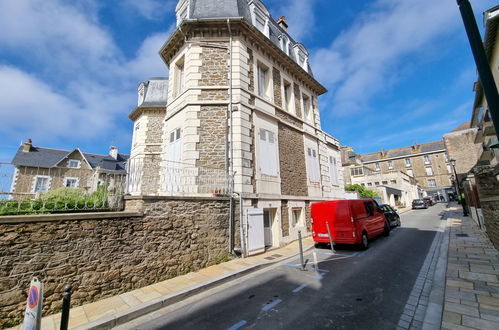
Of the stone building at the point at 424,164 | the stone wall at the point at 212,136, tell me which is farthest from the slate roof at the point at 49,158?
the stone building at the point at 424,164

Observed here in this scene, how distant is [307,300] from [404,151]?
60732 mm

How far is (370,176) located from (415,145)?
28.9m

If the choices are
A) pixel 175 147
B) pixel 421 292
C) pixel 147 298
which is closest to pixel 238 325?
pixel 147 298

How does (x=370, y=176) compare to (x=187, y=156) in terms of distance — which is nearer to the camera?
(x=187, y=156)

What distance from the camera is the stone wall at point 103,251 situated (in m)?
4.03

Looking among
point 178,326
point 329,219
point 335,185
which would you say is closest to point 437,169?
point 335,185

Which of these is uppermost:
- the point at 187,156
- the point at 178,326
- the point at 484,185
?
the point at 187,156

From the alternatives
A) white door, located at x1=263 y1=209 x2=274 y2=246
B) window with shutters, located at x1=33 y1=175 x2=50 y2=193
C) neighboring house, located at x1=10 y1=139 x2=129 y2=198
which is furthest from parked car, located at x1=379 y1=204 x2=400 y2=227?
neighboring house, located at x1=10 y1=139 x2=129 y2=198

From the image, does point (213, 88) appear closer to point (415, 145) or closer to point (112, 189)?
point (112, 189)

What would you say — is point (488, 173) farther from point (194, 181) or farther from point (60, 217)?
point (60, 217)

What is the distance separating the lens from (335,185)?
15312 millimetres

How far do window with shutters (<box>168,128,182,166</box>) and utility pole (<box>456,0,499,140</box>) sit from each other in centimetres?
879

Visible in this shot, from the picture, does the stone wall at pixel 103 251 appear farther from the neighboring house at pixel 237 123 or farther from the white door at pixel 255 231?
the white door at pixel 255 231

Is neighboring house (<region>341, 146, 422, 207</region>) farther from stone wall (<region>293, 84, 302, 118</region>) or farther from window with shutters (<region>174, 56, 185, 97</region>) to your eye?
window with shutters (<region>174, 56, 185, 97</region>)
